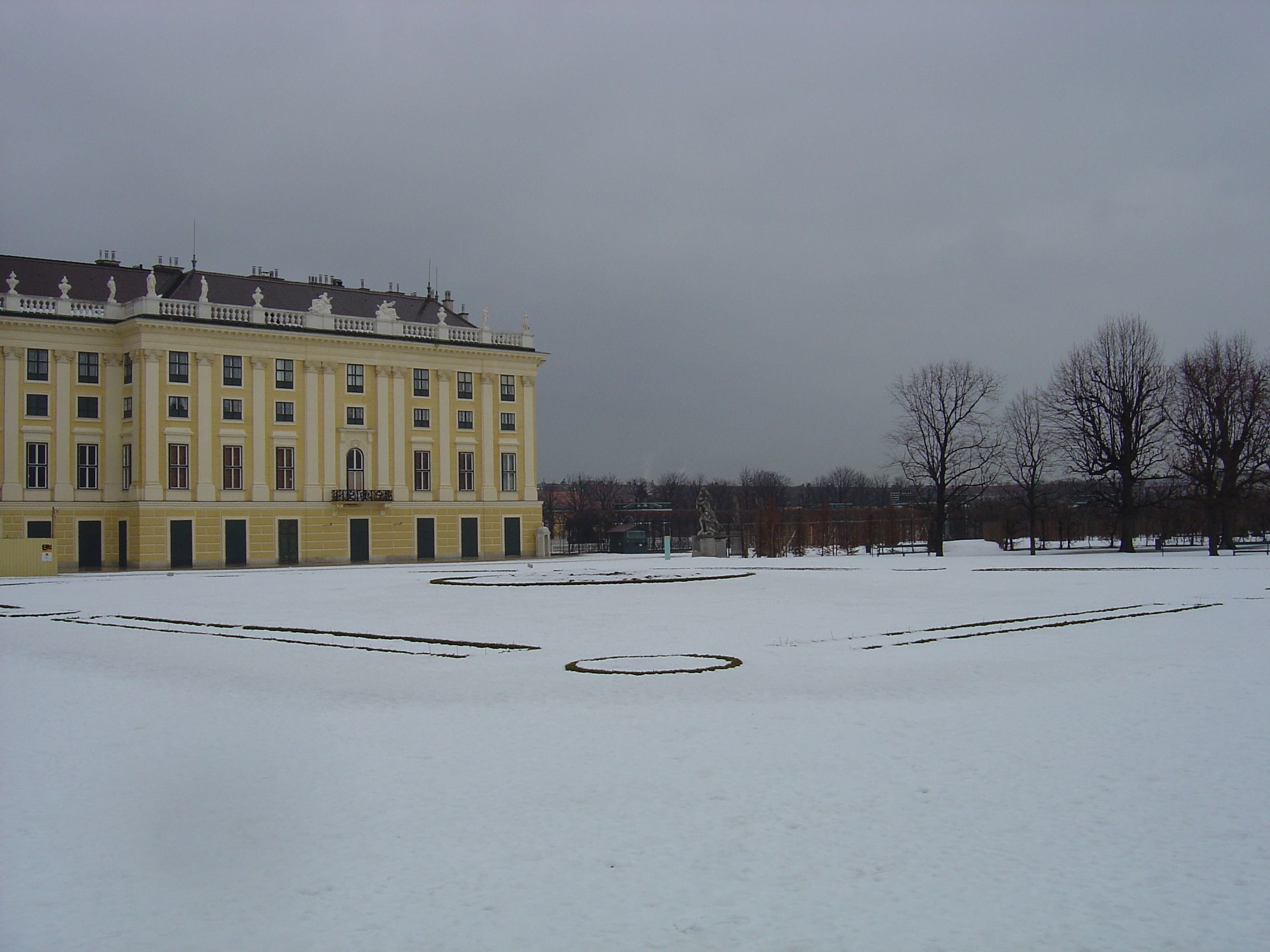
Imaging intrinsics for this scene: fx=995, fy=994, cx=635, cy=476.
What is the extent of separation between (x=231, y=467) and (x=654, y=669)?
55070 mm

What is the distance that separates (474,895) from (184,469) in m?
61.0

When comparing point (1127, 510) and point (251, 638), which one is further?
point (1127, 510)

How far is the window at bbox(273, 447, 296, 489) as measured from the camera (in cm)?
6475

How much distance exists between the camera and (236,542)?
6281 cm

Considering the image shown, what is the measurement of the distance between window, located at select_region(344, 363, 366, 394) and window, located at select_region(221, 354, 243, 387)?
6.80m

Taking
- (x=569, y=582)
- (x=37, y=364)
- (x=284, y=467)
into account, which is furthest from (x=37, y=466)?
(x=569, y=582)

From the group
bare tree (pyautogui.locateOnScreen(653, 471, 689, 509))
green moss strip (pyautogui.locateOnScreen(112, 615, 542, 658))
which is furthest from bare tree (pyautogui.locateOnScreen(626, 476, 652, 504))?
green moss strip (pyautogui.locateOnScreen(112, 615, 542, 658))

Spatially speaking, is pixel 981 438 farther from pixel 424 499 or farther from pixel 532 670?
pixel 532 670

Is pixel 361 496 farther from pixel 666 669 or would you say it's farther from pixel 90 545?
pixel 666 669

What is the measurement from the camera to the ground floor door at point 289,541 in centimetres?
6462

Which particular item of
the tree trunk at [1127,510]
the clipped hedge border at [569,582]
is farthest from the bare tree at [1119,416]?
the clipped hedge border at [569,582]

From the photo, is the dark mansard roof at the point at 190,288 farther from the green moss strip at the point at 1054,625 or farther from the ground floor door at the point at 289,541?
the green moss strip at the point at 1054,625

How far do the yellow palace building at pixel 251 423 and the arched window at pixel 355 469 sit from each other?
0.56ft

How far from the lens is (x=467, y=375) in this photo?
72.6 metres
